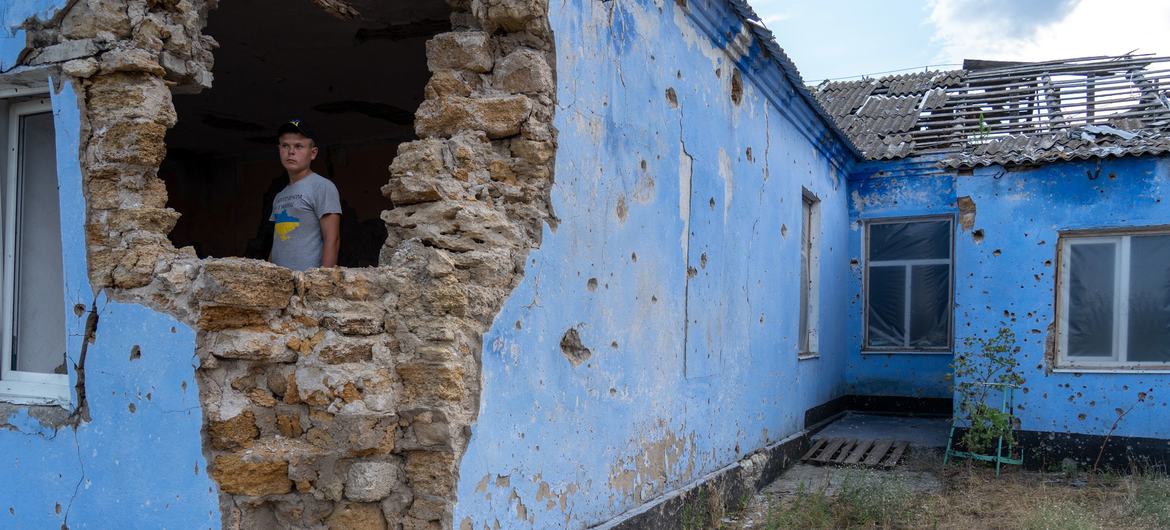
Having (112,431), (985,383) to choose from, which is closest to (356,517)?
(112,431)

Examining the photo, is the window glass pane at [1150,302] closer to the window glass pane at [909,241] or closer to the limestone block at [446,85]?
the window glass pane at [909,241]

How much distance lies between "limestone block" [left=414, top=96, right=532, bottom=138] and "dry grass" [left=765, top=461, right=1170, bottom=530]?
317 cm

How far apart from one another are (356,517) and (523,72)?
6.56ft

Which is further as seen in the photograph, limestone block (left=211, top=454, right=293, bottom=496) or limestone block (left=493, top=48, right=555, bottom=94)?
limestone block (left=493, top=48, right=555, bottom=94)

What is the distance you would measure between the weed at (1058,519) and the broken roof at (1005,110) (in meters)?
3.37

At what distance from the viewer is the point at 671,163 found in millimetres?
5496

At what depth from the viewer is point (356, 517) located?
352 centimetres

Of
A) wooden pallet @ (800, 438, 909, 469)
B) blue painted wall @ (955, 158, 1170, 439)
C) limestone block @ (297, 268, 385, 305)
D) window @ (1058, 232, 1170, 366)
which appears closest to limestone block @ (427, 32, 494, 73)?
limestone block @ (297, 268, 385, 305)

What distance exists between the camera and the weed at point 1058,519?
542 centimetres

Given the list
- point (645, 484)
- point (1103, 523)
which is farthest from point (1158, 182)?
point (645, 484)

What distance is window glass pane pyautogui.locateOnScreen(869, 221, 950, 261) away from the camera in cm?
1066

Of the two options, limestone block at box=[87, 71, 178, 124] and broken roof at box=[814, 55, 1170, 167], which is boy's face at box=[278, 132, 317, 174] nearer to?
limestone block at box=[87, 71, 178, 124]

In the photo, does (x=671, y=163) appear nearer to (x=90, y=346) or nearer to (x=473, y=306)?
(x=473, y=306)

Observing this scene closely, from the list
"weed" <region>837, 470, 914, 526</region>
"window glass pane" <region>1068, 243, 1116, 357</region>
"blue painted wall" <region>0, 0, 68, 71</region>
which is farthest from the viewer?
"window glass pane" <region>1068, 243, 1116, 357</region>
